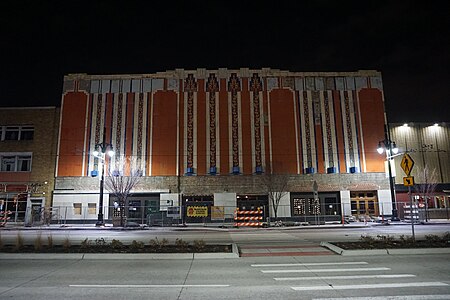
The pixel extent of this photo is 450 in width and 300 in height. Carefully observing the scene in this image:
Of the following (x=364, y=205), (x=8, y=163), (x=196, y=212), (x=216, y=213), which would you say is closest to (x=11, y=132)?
(x=8, y=163)

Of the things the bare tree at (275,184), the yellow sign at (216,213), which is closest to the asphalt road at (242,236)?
the yellow sign at (216,213)

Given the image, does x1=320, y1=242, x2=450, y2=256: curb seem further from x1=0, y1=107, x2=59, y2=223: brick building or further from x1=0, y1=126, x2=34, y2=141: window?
x1=0, y1=126, x2=34, y2=141: window

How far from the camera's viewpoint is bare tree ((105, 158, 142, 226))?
33.6 metres

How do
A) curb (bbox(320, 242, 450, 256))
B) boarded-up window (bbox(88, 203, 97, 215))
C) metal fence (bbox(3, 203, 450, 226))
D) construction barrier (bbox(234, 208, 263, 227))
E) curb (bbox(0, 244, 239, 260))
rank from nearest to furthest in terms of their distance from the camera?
1. curb (bbox(0, 244, 239, 260))
2. curb (bbox(320, 242, 450, 256))
3. construction barrier (bbox(234, 208, 263, 227))
4. metal fence (bbox(3, 203, 450, 226))
5. boarded-up window (bbox(88, 203, 97, 215))

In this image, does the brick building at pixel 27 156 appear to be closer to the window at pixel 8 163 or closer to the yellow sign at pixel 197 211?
the window at pixel 8 163

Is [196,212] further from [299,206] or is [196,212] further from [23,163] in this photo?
[23,163]

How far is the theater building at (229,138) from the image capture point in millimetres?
37406

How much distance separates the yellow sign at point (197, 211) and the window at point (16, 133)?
2170 centimetres

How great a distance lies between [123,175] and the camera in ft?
122

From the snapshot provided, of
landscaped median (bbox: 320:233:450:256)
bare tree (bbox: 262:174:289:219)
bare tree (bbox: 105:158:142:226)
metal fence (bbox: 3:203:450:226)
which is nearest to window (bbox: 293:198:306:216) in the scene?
metal fence (bbox: 3:203:450:226)

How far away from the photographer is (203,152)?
38.3m

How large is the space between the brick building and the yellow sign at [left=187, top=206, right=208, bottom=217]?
17614mm

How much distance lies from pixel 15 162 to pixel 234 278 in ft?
125

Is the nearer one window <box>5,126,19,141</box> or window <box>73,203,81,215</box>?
window <box>73,203,81,215</box>
